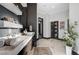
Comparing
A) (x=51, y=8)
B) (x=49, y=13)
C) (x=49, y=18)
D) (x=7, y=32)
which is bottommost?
(x=7, y=32)

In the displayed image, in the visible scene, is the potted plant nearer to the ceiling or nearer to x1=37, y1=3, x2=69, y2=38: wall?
x1=37, y1=3, x2=69, y2=38: wall

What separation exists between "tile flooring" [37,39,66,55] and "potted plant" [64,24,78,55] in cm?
9

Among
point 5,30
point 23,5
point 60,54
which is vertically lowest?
point 60,54

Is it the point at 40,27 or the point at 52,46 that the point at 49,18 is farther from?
the point at 52,46

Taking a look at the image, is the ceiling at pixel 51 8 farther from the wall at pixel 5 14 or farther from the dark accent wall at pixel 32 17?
the wall at pixel 5 14

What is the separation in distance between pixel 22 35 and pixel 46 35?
0.53 meters

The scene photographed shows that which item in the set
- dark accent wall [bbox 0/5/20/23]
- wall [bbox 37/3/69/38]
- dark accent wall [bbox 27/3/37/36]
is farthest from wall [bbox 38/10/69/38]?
dark accent wall [bbox 0/5/20/23]

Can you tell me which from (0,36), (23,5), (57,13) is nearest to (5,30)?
(0,36)

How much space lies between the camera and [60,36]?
2324 millimetres

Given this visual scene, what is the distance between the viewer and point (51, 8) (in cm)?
231

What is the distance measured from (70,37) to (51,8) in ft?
2.40

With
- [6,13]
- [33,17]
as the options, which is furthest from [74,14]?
[6,13]

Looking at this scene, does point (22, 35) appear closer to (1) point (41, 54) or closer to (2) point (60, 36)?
(1) point (41, 54)

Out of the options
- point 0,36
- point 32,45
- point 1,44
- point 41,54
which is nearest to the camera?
point 1,44
